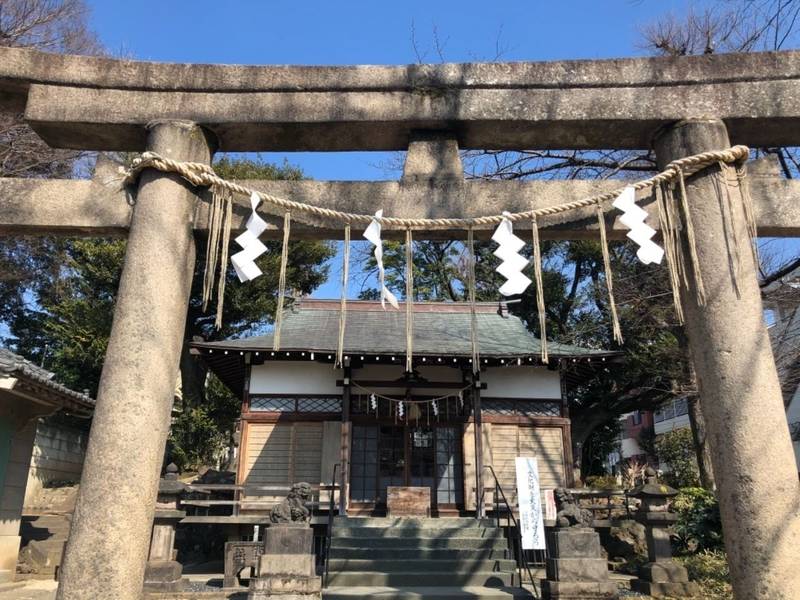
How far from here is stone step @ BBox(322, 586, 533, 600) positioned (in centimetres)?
775

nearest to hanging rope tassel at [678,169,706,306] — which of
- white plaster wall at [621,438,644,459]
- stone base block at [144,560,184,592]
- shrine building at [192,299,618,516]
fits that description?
stone base block at [144,560,184,592]

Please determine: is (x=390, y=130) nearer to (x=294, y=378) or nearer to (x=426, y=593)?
(x=426, y=593)

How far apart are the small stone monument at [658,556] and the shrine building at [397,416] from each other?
318 centimetres

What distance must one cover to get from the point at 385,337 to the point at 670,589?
26.6 feet

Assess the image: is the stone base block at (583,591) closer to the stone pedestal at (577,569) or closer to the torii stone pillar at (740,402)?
the stone pedestal at (577,569)

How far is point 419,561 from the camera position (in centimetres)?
959

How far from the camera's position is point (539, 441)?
546 inches

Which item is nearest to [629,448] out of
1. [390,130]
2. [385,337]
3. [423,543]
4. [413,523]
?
[385,337]

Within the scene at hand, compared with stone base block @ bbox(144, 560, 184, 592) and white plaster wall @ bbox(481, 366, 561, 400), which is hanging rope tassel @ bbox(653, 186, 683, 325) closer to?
stone base block @ bbox(144, 560, 184, 592)

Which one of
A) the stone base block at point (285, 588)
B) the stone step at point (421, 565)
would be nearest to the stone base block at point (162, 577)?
the stone step at point (421, 565)

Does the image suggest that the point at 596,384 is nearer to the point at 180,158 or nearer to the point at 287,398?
the point at 287,398

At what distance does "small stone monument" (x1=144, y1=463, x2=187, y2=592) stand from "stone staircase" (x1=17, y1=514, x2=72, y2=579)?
1.79 m

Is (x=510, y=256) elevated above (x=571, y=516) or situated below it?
above

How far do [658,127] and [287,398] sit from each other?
1113 centimetres
